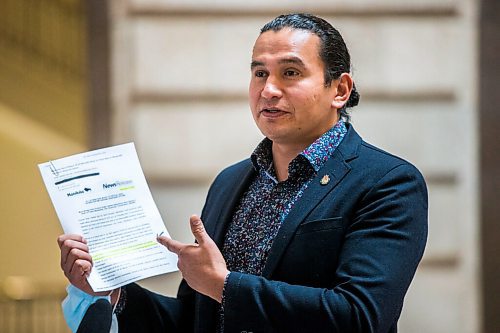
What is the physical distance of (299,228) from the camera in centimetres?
278

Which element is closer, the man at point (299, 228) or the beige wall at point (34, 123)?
the man at point (299, 228)

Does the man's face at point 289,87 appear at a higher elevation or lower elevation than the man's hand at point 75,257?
higher

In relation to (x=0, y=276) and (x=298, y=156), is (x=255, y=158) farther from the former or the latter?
(x=0, y=276)

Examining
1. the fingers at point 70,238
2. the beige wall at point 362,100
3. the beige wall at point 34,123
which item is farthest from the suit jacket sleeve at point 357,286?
the beige wall at point 34,123

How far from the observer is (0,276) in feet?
39.5

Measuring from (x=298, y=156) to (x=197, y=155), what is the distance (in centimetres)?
316

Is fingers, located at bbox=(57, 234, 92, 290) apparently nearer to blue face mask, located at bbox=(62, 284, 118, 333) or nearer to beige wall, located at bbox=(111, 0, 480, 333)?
blue face mask, located at bbox=(62, 284, 118, 333)

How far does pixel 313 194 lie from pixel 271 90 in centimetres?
31

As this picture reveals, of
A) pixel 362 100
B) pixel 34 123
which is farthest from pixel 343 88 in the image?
pixel 34 123

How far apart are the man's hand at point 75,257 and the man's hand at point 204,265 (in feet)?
1.15

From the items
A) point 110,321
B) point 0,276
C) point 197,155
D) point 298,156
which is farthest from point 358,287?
point 0,276

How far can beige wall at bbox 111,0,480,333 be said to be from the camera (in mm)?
6055

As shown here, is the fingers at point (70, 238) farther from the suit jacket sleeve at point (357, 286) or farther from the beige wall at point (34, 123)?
the beige wall at point (34, 123)

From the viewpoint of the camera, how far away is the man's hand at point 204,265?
270 cm
